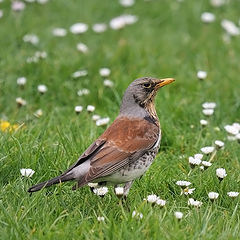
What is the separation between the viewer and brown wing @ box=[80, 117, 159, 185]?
5617mm

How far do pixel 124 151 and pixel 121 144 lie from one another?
89 millimetres

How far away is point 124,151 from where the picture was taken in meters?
5.80

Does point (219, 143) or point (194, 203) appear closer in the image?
point (194, 203)

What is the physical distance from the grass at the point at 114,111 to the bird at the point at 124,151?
21 cm

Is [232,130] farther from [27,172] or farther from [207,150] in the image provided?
[27,172]

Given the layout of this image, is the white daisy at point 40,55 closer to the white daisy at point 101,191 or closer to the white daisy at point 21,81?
the white daisy at point 21,81

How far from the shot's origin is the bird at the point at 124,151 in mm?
5586

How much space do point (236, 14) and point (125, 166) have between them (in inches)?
232

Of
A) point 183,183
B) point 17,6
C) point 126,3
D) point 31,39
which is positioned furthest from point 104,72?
point 183,183

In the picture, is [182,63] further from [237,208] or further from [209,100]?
[237,208]

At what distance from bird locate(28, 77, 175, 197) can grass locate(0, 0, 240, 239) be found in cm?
21

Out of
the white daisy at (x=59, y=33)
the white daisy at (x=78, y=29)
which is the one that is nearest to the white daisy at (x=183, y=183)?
the white daisy at (x=78, y=29)

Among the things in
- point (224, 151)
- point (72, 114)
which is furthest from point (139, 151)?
point (72, 114)

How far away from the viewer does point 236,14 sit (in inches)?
434
